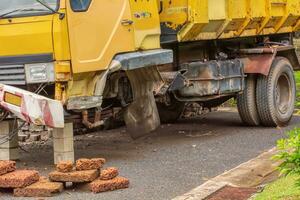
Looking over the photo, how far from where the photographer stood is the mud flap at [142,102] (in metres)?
9.52

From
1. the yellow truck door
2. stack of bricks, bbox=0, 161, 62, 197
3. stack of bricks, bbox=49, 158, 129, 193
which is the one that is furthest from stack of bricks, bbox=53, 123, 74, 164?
stack of bricks, bbox=0, 161, 62, 197

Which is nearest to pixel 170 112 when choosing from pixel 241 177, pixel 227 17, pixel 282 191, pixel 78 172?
pixel 227 17

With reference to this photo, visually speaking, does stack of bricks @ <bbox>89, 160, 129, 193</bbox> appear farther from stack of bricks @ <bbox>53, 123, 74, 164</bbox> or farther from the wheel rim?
the wheel rim

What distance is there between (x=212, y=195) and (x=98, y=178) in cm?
131

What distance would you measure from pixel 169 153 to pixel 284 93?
4.03 m

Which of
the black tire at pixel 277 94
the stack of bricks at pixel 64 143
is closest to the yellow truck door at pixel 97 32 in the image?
the stack of bricks at pixel 64 143

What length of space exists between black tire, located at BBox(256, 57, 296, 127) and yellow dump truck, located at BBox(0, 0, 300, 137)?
2cm

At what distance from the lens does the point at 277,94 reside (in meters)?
12.4

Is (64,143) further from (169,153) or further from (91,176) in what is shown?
(169,153)

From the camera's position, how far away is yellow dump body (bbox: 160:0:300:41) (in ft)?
33.1

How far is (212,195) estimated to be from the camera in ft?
22.7

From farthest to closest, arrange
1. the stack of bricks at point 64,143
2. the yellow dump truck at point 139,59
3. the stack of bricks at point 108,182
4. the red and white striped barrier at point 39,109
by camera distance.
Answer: the stack of bricks at point 64,143, the yellow dump truck at point 139,59, the red and white striped barrier at point 39,109, the stack of bricks at point 108,182

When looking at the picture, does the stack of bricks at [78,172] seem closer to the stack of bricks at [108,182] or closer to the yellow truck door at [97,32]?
the stack of bricks at [108,182]

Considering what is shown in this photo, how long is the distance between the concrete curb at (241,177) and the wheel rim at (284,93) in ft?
11.9
